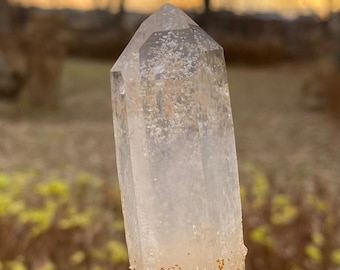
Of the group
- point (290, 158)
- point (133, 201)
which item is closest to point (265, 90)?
point (290, 158)

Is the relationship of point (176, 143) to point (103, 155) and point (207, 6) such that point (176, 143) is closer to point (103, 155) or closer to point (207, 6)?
point (103, 155)

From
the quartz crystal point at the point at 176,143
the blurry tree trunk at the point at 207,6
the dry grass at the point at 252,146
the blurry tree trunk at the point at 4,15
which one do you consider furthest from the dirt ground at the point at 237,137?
the blurry tree trunk at the point at 207,6

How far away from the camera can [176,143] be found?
980 mm

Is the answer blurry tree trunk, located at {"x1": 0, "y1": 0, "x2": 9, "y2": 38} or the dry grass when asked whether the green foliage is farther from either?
blurry tree trunk, located at {"x1": 0, "y1": 0, "x2": 9, "y2": 38}

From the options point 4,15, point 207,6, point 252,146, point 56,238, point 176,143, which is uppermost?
point 207,6

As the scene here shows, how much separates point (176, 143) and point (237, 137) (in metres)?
5.55

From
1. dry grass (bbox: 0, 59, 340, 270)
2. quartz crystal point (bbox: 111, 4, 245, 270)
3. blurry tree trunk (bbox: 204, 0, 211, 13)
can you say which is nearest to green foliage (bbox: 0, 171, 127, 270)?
dry grass (bbox: 0, 59, 340, 270)

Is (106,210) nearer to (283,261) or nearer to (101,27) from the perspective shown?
(283,261)

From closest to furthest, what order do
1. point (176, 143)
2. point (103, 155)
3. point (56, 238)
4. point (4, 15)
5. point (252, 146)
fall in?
point (176, 143) < point (56, 238) < point (103, 155) < point (252, 146) < point (4, 15)

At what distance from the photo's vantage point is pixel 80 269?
281cm

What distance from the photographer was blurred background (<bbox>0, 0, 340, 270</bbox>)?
2.91m

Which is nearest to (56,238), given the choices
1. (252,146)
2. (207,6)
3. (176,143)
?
(176,143)

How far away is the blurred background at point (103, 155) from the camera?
2912 millimetres

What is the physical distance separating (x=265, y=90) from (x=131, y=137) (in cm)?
952
